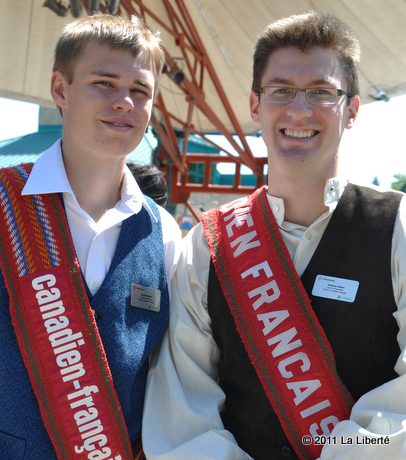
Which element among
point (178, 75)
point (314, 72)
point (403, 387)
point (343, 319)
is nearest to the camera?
point (403, 387)

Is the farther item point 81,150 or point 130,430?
point 81,150

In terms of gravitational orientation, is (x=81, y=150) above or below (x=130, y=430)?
above

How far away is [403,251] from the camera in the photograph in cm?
149

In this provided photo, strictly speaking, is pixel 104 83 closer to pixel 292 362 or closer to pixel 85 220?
pixel 85 220

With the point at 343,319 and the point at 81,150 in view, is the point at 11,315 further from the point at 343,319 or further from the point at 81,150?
the point at 343,319

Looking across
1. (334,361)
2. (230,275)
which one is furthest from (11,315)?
(334,361)

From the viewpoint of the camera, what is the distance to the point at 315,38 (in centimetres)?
169

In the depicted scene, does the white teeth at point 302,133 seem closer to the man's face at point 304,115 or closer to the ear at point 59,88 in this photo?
the man's face at point 304,115

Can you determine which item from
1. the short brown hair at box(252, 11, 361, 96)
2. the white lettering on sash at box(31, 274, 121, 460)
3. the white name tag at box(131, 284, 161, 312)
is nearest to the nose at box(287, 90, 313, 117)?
the short brown hair at box(252, 11, 361, 96)

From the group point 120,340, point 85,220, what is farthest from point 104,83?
point 120,340

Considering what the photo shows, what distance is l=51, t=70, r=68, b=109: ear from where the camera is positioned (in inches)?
69.0

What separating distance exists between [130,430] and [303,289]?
0.59 m

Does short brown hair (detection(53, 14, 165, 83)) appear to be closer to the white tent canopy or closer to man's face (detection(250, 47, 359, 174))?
man's face (detection(250, 47, 359, 174))

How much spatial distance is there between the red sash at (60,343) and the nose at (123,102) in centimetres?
38
